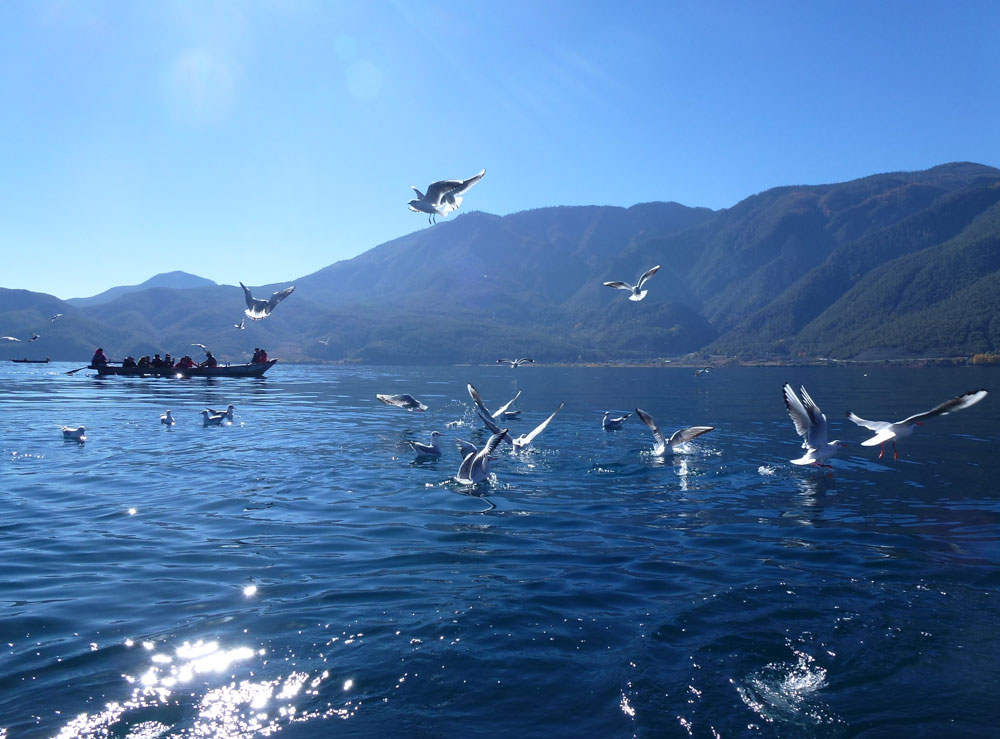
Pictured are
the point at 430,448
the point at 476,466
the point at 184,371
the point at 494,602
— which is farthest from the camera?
the point at 184,371

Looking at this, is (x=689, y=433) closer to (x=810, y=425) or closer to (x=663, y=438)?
(x=663, y=438)

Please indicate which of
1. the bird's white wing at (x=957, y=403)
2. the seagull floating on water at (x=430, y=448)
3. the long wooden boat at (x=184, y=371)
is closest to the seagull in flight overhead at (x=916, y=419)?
the bird's white wing at (x=957, y=403)

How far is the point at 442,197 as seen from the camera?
20.2 m

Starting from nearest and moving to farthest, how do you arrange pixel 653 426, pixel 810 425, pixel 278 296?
pixel 810 425, pixel 653 426, pixel 278 296

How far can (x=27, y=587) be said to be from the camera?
8867mm

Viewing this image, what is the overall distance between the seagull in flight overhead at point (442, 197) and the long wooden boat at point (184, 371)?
61241mm

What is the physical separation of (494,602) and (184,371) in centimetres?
7416

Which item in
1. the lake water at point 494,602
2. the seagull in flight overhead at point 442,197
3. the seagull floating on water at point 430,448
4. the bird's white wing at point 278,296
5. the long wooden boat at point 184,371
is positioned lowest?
the lake water at point 494,602

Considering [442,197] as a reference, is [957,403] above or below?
below

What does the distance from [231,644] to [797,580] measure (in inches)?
309

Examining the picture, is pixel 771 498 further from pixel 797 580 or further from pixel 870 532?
pixel 797 580

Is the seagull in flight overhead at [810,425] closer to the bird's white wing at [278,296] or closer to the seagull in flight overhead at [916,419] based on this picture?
the seagull in flight overhead at [916,419]

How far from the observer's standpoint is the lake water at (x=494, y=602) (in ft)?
20.4

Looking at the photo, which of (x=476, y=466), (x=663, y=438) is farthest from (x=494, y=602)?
(x=663, y=438)
